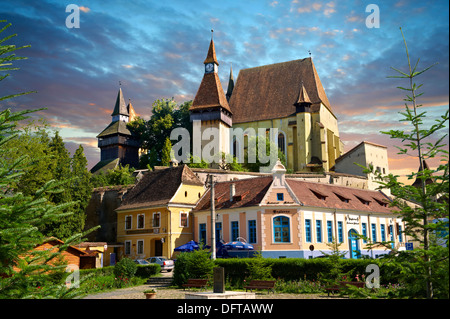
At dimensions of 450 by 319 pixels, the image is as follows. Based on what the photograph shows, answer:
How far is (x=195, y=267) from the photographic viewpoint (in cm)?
2508

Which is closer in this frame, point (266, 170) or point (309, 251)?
point (309, 251)

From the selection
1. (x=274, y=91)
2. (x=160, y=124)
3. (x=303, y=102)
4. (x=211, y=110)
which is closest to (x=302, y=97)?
(x=303, y=102)

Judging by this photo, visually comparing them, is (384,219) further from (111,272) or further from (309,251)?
(111,272)

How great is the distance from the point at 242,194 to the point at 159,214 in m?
9.09

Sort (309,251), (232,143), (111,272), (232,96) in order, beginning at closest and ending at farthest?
(111,272) → (309,251) → (232,143) → (232,96)

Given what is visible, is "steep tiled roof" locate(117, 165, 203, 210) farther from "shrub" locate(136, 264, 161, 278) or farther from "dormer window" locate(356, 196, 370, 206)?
"dormer window" locate(356, 196, 370, 206)

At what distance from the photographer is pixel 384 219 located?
40.6m

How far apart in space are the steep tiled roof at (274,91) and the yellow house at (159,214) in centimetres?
3294

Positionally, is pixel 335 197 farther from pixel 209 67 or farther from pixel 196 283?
pixel 209 67

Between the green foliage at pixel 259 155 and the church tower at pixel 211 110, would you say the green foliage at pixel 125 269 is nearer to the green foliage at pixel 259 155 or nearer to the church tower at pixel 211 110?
the green foliage at pixel 259 155

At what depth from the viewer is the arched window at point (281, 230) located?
3288 centimetres
